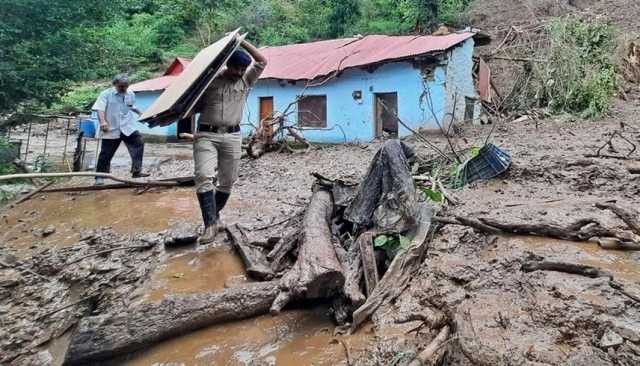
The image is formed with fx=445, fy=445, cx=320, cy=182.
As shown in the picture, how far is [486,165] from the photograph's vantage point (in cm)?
556

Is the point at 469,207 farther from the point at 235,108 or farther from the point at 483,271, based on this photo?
the point at 235,108

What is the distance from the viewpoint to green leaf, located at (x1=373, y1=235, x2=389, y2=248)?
3507 mm

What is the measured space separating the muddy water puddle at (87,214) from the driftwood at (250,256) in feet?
3.83

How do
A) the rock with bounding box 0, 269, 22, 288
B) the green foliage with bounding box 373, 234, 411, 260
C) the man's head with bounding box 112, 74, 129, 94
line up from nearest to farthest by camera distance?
the green foliage with bounding box 373, 234, 411, 260, the rock with bounding box 0, 269, 22, 288, the man's head with bounding box 112, 74, 129, 94

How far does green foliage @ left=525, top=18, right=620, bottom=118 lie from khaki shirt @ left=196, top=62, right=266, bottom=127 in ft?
32.9

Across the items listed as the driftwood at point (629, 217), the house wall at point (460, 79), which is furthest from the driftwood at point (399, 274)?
the house wall at point (460, 79)

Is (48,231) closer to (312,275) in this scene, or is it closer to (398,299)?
(312,275)

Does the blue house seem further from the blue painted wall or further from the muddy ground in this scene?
the muddy ground

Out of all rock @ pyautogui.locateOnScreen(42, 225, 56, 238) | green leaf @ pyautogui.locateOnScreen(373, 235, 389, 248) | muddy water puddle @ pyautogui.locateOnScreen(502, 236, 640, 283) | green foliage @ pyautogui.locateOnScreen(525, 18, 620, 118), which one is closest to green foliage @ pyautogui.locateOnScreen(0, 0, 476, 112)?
rock @ pyautogui.locateOnScreen(42, 225, 56, 238)

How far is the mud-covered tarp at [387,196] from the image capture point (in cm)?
360

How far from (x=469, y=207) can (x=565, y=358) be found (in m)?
2.30

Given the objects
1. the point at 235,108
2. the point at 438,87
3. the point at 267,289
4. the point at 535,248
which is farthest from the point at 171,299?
the point at 438,87

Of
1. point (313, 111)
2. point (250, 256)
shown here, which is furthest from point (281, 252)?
point (313, 111)

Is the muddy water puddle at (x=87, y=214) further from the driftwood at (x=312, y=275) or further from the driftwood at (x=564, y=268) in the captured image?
the driftwood at (x=564, y=268)
